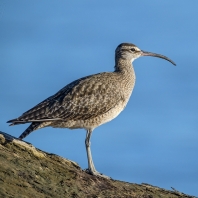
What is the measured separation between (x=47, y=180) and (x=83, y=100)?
188 inches

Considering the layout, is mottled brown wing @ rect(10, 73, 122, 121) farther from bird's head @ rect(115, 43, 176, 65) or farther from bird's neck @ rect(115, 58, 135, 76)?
bird's head @ rect(115, 43, 176, 65)

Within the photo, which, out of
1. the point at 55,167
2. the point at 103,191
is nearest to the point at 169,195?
the point at 103,191

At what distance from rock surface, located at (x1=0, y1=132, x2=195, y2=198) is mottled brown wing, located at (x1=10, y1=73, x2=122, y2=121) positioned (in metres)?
2.75

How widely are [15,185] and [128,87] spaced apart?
7014 mm

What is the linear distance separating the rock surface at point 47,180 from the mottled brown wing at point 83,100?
2.75 meters

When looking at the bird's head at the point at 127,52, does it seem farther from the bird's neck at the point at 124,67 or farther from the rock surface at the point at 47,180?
the rock surface at the point at 47,180

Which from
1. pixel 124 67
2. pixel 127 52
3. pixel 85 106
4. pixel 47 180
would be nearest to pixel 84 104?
pixel 85 106

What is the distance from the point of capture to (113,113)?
14859 millimetres

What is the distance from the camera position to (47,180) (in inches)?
408

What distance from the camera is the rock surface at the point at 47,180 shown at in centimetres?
962

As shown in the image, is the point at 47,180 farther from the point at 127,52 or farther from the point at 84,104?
the point at 127,52

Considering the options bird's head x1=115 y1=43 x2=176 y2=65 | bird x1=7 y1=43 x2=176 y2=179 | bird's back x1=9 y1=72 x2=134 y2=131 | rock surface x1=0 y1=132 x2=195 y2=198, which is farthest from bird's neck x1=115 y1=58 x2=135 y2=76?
rock surface x1=0 y1=132 x2=195 y2=198

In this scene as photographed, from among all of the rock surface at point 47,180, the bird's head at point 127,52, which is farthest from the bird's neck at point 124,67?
the rock surface at point 47,180

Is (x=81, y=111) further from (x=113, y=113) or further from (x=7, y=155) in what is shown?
(x=7, y=155)
